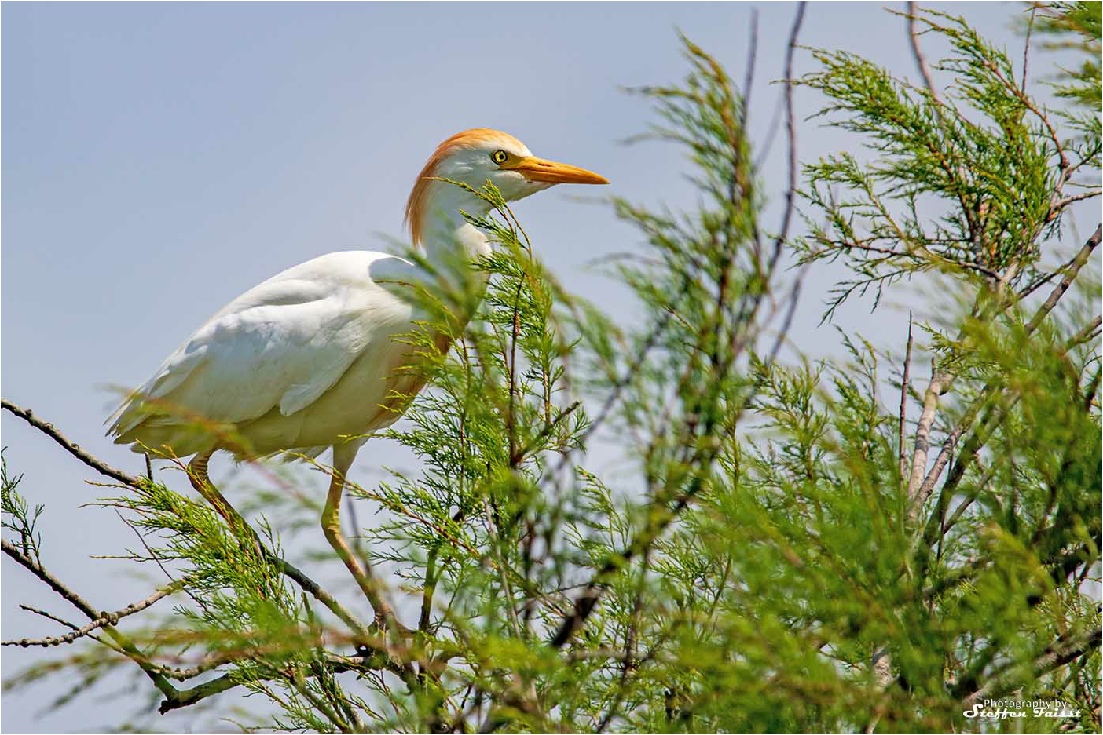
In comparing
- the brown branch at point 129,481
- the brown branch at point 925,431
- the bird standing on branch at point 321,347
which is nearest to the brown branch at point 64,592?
the brown branch at point 129,481

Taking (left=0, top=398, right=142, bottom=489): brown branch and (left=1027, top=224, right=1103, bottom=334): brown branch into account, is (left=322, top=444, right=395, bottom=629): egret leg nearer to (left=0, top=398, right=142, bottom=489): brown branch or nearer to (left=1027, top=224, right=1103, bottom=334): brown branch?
(left=0, top=398, right=142, bottom=489): brown branch

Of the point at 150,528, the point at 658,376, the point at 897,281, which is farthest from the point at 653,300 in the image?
the point at 150,528

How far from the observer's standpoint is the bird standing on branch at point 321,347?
12.9 feet

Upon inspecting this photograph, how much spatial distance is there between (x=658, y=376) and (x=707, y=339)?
0.32 feet

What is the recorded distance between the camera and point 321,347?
392 cm

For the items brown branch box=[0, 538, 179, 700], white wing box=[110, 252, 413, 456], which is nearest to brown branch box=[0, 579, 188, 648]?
brown branch box=[0, 538, 179, 700]

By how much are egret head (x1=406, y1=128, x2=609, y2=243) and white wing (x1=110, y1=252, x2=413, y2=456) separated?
1.36 ft

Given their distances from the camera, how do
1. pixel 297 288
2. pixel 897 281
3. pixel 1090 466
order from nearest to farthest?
pixel 1090 466
pixel 897 281
pixel 297 288

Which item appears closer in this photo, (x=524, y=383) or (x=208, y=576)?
(x=524, y=383)

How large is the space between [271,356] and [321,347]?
16 centimetres

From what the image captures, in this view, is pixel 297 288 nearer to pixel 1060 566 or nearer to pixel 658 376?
pixel 658 376

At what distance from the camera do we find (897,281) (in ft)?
9.14

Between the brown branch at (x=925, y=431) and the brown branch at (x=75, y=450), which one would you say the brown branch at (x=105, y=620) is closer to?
the brown branch at (x=75, y=450)

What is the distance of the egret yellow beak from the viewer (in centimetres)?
411
